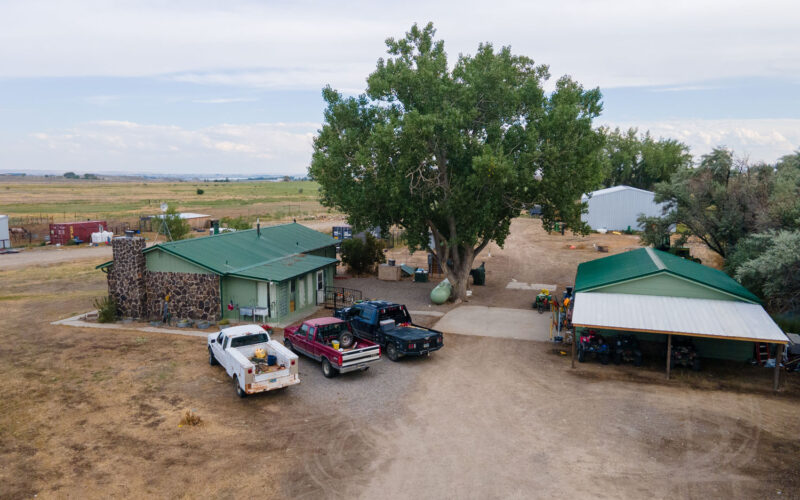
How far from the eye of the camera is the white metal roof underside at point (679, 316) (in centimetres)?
1706

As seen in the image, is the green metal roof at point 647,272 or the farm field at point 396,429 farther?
the green metal roof at point 647,272

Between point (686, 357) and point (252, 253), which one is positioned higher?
point (252, 253)

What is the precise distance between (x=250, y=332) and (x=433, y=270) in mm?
22289

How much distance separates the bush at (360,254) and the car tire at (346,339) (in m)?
19.2

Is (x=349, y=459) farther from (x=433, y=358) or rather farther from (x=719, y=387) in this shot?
(x=719, y=387)

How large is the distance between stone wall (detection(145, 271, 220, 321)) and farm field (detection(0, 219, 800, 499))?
10.2 ft

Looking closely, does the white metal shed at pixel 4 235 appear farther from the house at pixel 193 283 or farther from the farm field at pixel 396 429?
the farm field at pixel 396 429

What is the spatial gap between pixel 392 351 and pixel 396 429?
19.1 feet

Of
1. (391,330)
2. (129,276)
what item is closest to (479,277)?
(391,330)

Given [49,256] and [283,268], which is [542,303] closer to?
[283,268]

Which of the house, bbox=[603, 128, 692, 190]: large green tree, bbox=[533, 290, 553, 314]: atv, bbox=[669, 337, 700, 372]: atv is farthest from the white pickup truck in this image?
bbox=[603, 128, 692, 190]: large green tree

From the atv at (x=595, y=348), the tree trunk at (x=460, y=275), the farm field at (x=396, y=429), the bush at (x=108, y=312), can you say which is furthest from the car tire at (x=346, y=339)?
the bush at (x=108, y=312)

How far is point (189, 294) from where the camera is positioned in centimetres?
2461

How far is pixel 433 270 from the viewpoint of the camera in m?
38.6
